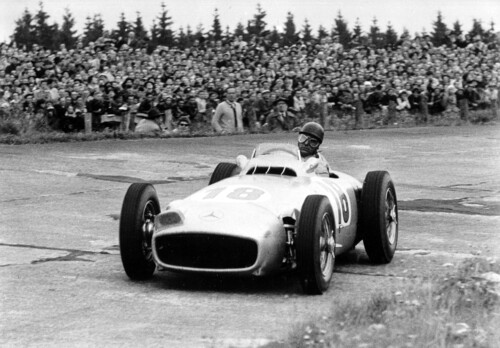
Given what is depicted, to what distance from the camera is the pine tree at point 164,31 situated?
3484 centimetres

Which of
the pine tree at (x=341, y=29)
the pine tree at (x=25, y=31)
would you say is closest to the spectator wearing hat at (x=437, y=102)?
the pine tree at (x=25, y=31)

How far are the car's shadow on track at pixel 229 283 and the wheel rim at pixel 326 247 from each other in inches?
9.8

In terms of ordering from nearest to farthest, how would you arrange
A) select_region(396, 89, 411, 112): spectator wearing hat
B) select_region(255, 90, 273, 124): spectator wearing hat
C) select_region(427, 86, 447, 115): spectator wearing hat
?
select_region(255, 90, 273, 124): spectator wearing hat, select_region(396, 89, 411, 112): spectator wearing hat, select_region(427, 86, 447, 115): spectator wearing hat

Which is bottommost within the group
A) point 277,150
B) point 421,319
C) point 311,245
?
point 421,319

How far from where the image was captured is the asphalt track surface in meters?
6.42

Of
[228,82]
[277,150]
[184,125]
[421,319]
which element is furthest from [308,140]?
[228,82]


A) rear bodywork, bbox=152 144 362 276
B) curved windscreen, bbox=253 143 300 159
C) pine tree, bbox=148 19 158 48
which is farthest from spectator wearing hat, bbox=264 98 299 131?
rear bodywork, bbox=152 144 362 276

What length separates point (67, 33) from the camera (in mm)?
38031

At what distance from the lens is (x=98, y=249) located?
980 cm

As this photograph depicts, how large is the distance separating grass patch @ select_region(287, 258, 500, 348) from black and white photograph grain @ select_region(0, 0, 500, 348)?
0.06 feet

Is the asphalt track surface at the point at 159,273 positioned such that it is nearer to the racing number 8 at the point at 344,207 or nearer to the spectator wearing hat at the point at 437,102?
the racing number 8 at the point at 344,207

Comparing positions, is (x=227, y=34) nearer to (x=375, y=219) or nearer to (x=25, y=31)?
(x=25, y=31)

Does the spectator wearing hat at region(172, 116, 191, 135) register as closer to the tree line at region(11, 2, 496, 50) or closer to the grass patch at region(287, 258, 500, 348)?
the tree line at region(11, 2, 496, 50)

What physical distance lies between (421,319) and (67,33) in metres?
33.7
